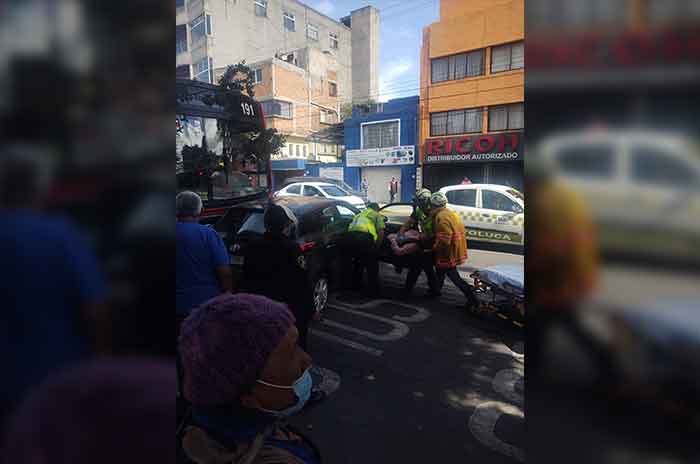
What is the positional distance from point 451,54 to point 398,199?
7.31 metres

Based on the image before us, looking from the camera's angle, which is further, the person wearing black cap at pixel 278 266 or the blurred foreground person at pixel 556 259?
the person wearing black cap at pixel 278 266

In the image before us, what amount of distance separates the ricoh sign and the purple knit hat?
17.9 meters

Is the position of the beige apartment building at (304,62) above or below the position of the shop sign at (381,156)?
above

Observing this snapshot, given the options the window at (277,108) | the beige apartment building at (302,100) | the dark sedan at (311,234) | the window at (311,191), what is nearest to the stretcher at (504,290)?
the dark sedan at (311,234)

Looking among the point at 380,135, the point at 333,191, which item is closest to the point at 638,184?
the point at 333,191

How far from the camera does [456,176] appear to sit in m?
20.8

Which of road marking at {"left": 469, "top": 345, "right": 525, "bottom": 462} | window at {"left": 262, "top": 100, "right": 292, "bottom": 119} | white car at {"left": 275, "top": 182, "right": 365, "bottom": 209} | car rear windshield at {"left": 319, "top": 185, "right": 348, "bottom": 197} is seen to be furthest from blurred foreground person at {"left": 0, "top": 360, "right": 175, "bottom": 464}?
window at {"left": 262, "top": 100, "right": 292, "bottom": 119}

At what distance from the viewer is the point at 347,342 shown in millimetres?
4469

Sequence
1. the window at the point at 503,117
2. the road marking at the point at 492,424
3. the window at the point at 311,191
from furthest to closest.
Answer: the window at the point at 503,117 → the window at the point at 311,191 → the road marking at the point at 492,424

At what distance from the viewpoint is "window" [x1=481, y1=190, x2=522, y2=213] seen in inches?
350

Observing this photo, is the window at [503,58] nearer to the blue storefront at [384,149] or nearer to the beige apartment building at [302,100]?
the blue storefront at [384,149]

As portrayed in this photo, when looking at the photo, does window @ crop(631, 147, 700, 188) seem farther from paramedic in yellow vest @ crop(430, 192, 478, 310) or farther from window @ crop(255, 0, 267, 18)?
window @ crop(255, 0, 267, 18)

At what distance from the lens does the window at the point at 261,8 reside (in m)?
17.0

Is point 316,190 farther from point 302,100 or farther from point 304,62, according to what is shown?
point 304,62
